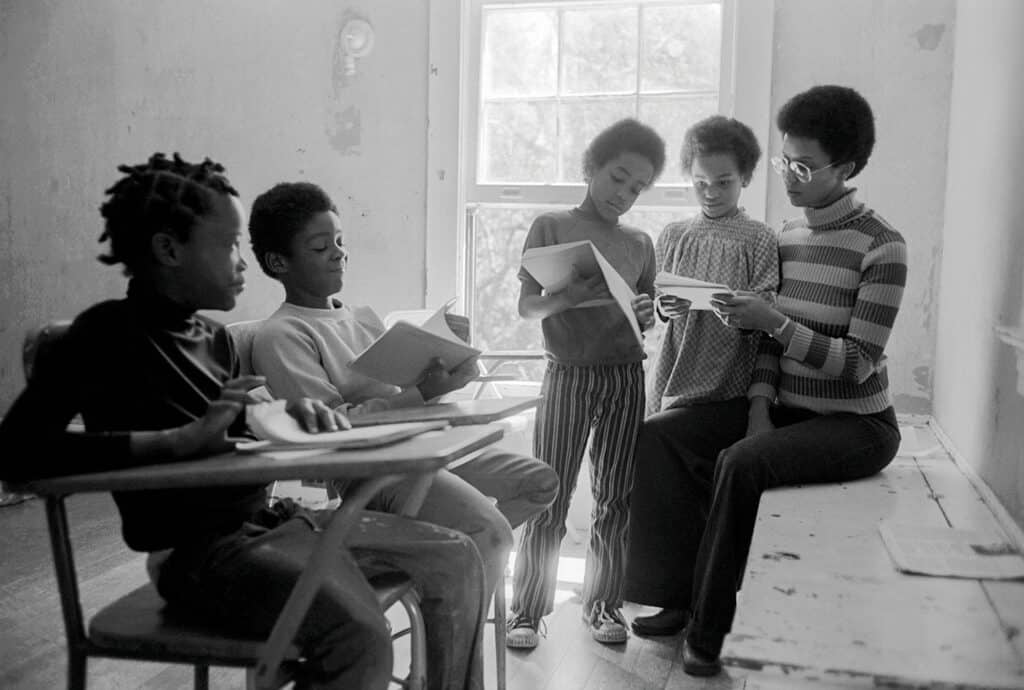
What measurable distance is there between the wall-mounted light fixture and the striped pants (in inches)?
68.9

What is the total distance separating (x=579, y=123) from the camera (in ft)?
11.7

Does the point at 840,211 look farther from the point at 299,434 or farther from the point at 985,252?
the point at 299,434

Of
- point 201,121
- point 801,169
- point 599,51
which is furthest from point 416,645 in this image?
point 201,121

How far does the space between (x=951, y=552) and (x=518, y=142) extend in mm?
2354

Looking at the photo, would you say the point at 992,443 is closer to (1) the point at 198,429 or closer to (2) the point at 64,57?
(1) the point at 198,429

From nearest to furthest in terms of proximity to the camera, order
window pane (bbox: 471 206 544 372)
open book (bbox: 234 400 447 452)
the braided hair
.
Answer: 1. open book (bbox: 234 400 447 452)
2. the braided hair
3. window pane (bbox: 471 206 544 372)

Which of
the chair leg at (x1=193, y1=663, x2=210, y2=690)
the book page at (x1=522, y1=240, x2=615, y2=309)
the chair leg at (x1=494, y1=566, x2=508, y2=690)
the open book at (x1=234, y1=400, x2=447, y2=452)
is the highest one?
the book page at (x1=522, y1=240, x2=615, y2=309)

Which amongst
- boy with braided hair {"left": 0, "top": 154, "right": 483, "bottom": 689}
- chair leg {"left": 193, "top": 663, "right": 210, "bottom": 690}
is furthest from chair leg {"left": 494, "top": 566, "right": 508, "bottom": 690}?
chair leg {"left": 193, "top": 663, "right": 210, "bottom": 690}

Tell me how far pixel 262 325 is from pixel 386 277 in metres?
1.86

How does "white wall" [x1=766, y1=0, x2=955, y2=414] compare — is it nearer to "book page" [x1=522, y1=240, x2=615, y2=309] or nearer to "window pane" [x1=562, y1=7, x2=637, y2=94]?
"window pane" [x1=562, y1=7, x2=637, y2=94]

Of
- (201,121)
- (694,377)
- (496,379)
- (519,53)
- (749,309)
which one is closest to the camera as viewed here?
(496,379)

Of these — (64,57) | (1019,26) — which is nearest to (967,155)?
(1019,26)

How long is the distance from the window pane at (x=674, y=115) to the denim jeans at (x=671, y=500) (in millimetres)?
1079

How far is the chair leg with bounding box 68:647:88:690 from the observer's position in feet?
4.49
